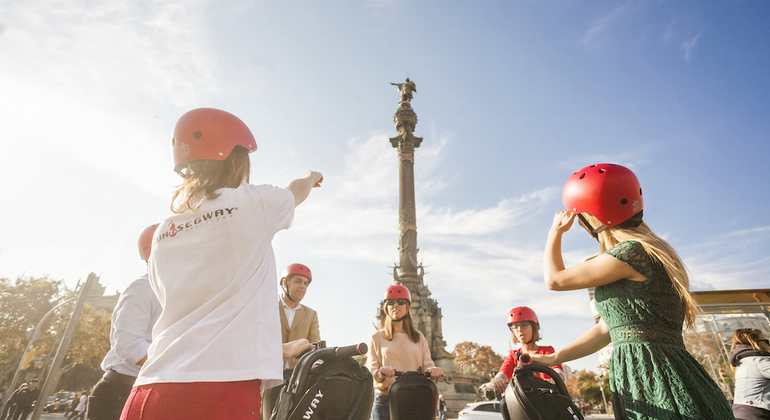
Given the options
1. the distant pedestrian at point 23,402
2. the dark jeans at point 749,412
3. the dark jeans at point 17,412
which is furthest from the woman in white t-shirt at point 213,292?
the dark jeans at point 17,412

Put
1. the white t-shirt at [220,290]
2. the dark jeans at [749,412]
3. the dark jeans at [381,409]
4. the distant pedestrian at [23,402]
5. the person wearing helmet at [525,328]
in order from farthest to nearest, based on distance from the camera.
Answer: the distant pedestrian at [23,402] → the person wearing helmet at [525,328] → the dark jeans at [381,409] → the dark jeans at [749,412] → the white t-shirt at [220,290]

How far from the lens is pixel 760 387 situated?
4.39 meters

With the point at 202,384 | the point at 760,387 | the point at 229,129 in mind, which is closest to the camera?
the point at 202,384

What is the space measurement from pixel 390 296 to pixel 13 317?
3416 centimetres

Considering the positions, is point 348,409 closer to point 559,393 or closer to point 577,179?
point 559,393

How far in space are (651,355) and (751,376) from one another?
3835mm

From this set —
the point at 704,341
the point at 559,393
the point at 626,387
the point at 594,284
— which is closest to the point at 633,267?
the point at 594,284

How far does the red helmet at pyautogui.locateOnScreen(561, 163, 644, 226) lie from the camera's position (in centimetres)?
254

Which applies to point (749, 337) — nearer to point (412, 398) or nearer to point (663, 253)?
point (663, 253)

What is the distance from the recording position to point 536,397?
2430 millimetres

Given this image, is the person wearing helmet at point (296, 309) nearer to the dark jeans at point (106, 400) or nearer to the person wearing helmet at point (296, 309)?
the person wearing helmet at point (296, 309)

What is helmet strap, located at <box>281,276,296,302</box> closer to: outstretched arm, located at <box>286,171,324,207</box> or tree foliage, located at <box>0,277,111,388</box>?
outstretched arm, located at <box>286,171,324,207</box>

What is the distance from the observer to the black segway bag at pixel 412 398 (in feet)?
11.1

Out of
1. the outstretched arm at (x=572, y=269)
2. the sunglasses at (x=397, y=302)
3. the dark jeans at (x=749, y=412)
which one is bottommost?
the dark jeans at (x=749, y=412)
